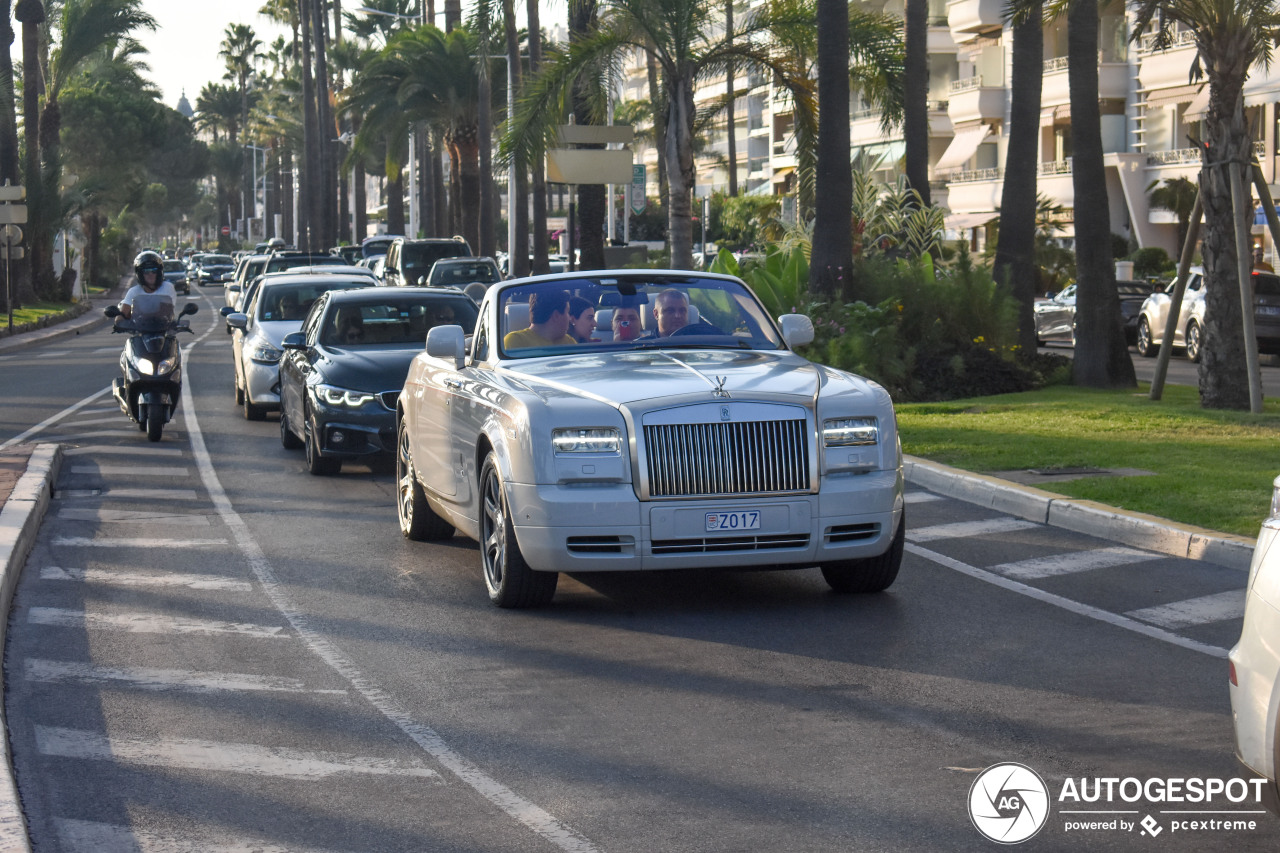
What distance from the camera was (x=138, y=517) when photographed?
11844 millimetres

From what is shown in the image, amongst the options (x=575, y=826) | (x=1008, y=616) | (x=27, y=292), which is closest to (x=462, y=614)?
(x=1008, y=616)

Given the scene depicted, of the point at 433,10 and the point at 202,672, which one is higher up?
the point at 433,10

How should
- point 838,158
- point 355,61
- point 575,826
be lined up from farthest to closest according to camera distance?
point 355,61, point 838,158, point 575,826

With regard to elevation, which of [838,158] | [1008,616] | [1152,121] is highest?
[1152,121]

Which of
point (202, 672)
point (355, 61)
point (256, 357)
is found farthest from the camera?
point (355, 61)

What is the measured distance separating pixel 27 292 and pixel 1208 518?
46.0m

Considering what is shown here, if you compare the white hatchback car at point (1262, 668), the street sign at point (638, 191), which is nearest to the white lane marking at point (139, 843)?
the white hatchback car at point (1262, 668)

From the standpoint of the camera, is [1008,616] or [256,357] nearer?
[1008,616]

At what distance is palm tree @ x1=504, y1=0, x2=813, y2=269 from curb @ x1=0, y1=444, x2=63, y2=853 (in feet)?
41.1

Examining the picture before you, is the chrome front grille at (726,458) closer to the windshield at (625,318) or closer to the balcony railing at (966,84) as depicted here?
the windshield at (625,318)

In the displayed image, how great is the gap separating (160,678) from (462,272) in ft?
91.7

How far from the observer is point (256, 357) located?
18672mm

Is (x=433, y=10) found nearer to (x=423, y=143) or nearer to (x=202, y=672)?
(x=423, y=143)

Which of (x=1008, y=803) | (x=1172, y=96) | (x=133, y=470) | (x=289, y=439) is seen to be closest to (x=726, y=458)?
(x=1008, y=803)
